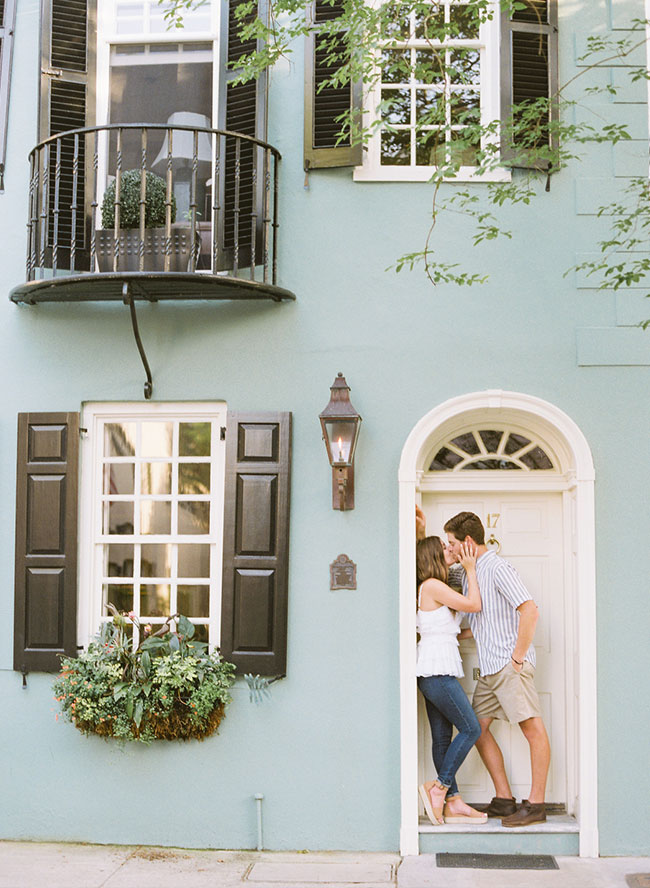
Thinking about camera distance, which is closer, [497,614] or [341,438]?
[341,438]

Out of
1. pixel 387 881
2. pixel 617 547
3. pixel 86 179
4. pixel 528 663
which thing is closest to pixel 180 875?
pixel 387 881

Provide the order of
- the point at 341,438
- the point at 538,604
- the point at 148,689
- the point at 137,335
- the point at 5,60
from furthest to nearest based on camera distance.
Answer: the point at 5,60 < the point at 538,604 < the point at 137,335 < the point at 341,438 < the point at 148,689

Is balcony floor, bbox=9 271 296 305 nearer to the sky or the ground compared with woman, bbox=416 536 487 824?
nearer to the sky

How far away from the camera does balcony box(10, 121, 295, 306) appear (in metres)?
6.34

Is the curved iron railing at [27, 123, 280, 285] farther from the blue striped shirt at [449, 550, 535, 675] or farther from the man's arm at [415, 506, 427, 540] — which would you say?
the blue striped shirt at [449, 550, 535, 675]

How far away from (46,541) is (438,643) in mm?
2711

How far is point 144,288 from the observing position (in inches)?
253

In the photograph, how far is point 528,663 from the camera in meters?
6.42

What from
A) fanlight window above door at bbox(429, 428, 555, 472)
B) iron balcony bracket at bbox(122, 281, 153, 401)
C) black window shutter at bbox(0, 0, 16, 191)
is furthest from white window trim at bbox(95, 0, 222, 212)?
fanlight window above door at bbox(429, 428, 555, 472)

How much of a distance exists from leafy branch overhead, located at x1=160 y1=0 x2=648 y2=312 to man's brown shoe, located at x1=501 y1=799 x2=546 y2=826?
11.1 ft

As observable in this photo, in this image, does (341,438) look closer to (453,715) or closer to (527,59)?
(453,715)

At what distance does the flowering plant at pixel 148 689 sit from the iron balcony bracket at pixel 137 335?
63.6 inches

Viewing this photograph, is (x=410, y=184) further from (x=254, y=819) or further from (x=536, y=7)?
(x=254, y=819)

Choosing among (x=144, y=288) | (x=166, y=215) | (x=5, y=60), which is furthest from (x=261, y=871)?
(x=5, y=60)
